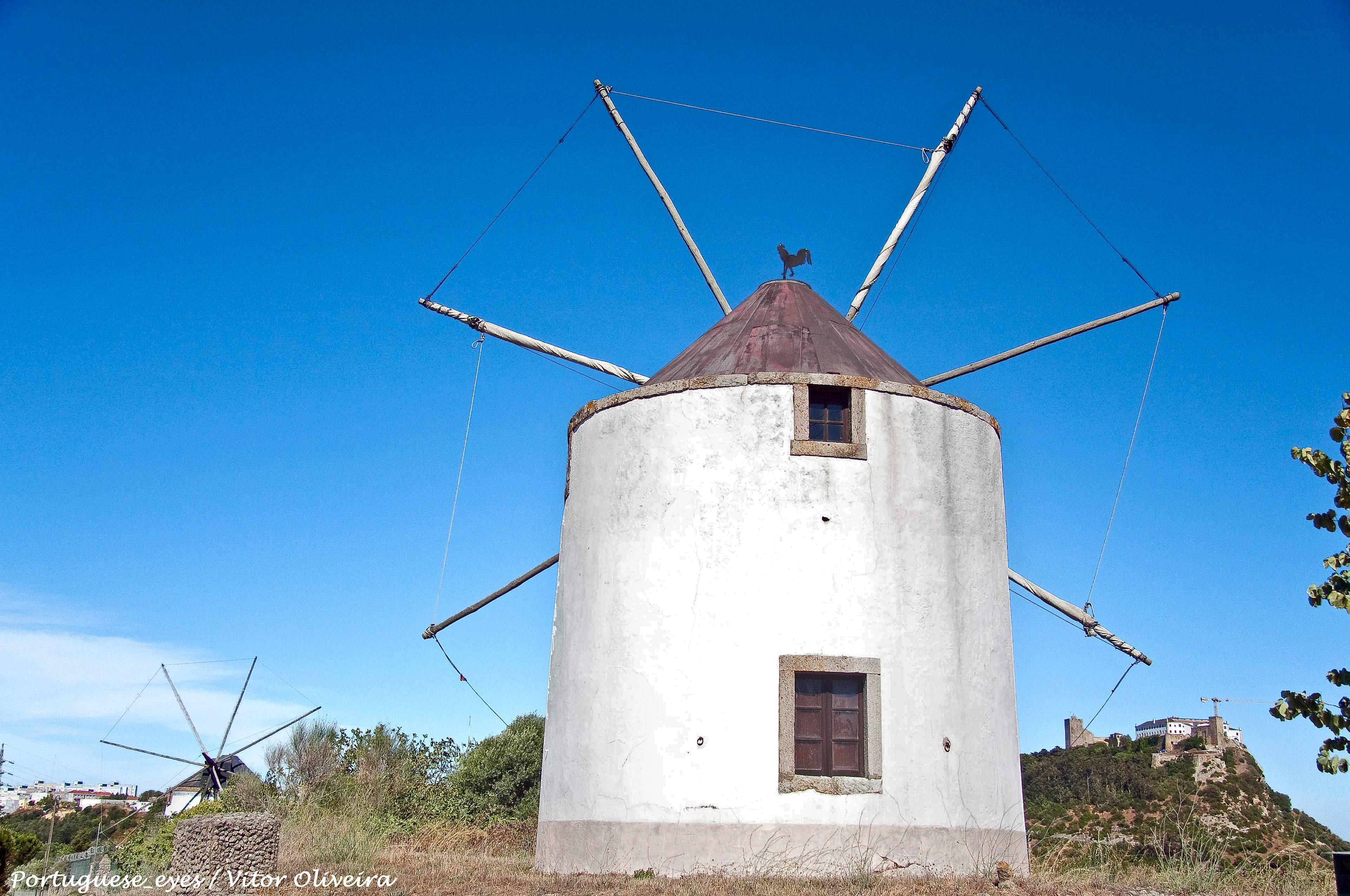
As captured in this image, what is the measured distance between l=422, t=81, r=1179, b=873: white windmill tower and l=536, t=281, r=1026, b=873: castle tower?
2 cm

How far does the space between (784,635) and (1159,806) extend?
52.7 feet

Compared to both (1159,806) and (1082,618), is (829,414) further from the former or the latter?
(1159,806)

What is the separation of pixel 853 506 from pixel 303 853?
7.71 m

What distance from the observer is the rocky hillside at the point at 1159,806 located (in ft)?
54.2

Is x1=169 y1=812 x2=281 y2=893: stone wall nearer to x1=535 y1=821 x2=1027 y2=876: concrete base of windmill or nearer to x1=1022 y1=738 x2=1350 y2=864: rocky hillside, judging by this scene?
x1=535 y1=821 x2=1027 y2=876: concrete base of windmill

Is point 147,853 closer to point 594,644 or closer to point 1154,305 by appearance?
point 594,644

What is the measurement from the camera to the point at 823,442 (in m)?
12.2

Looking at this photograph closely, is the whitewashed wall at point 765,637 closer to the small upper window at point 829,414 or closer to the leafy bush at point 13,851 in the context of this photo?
the small upper window at point 829,414

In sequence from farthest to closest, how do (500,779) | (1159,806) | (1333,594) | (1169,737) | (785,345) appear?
1. (1169,737)
2. (1159,806)
3. (500,779)
4. (785,345)
5. (1333,594)

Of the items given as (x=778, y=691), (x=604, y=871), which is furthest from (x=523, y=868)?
(x=778, y=691)

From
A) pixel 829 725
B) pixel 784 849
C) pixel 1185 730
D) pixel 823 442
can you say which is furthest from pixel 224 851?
pixel 1185 730

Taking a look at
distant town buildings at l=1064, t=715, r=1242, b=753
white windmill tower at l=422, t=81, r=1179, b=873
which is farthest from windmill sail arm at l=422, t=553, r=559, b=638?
distant town buildings at l=1064, t=715, r=1242, b=753

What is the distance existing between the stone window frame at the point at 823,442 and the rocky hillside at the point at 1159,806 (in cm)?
564

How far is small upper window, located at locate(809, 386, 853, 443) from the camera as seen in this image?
1240 centimetres
